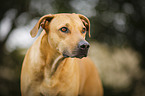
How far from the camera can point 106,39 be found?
5762 mm

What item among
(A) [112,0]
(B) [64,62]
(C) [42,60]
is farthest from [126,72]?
(C) [42,60]

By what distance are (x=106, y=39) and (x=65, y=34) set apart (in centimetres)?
368

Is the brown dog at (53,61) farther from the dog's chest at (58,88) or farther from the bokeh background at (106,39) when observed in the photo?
the bokeh background at (106,39)

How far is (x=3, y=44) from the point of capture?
488cm

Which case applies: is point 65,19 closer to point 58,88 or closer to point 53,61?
point 53,61

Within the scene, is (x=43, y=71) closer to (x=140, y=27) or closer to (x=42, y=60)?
(x=42, y=60)

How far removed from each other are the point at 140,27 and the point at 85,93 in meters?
3.58

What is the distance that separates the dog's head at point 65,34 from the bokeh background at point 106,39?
2.69 m

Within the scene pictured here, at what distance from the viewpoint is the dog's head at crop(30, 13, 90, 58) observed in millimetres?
2201

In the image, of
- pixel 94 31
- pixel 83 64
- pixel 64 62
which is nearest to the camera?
pixel 64 62

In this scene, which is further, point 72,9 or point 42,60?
point 72,9

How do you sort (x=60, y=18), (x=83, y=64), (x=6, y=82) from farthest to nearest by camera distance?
(x=6, y=82), (x=83, y=64), (x=60, y=18)

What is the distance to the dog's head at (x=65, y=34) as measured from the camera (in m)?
2.20

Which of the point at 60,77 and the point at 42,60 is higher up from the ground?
the point at 42,60
